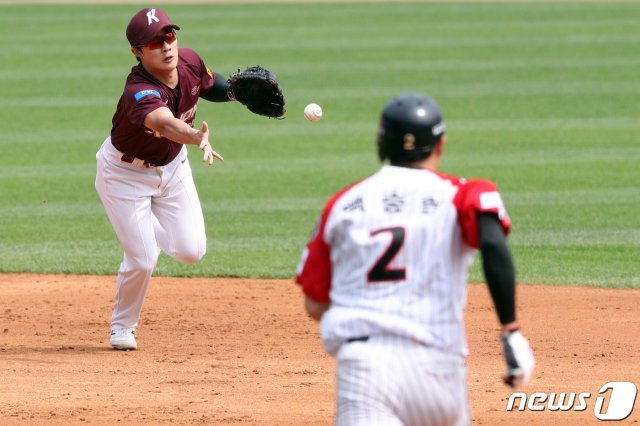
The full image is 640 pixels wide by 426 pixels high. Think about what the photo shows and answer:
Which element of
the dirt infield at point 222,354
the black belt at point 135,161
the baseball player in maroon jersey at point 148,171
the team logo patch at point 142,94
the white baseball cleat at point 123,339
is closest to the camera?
the dirt infield at point 222,354

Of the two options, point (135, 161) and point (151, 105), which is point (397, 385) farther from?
point (135, 161)

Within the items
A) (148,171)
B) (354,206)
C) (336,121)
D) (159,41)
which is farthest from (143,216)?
(336,121)

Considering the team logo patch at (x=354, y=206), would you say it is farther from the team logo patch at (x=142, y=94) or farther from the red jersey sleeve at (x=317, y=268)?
the team logo patch at (x=142, y=94)

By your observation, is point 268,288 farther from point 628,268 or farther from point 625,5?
point 625,5

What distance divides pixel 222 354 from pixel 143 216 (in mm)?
856

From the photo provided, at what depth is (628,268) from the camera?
330 inches

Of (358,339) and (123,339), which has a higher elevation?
(358,339)

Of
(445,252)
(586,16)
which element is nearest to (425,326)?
(445,252)

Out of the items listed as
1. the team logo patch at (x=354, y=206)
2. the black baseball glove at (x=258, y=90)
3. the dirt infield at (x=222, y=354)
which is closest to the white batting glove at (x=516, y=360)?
the team logo patch at (x=354, y=206)

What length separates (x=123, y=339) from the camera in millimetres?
6406

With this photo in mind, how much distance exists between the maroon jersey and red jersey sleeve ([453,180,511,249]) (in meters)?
2.96

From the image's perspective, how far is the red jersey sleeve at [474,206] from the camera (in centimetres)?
315

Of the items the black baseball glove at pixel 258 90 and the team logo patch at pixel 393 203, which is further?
the black baseball glove at pixel 258 90

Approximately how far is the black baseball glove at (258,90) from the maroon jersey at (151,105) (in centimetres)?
27
